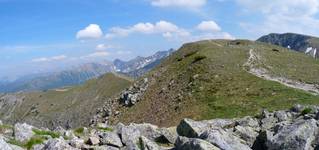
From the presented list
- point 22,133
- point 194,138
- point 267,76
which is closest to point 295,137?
point 194,138

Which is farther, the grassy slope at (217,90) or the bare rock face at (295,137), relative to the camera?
the grassy slope at (217,90)

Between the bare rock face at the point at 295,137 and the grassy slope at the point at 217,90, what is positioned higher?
the bare rock face at the point at 295,137

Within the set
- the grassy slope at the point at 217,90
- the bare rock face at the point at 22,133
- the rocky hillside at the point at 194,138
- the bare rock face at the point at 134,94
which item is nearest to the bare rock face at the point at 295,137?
the rocky hillside at the point at 194,138

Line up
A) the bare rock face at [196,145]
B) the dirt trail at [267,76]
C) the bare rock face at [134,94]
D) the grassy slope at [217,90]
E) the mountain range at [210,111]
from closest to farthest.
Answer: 1. the bare rock face at [196,145]
2. the mountain range at [210,111]
3. the grassy slope at [217,90]
4. the dirt trail at [267,76]
5. the bare rock face at [134,94]

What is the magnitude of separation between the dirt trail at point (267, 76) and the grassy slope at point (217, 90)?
1.84m

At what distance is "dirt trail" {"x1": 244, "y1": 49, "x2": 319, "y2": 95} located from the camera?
6959 cm

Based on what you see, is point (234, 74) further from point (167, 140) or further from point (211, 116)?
point (167, 140)

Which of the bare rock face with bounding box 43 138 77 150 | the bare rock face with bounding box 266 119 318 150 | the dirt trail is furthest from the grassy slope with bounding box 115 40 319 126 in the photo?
the bare rock face with bounding box 43 138 77 150

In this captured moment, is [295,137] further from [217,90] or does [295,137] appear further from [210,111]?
[217,90]

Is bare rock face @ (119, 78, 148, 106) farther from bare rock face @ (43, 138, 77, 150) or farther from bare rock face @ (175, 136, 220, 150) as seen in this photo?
bare rock face @ (175, 136, 220, 150)

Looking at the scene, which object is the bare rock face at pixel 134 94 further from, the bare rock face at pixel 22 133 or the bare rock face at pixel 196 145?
the bare rock face at pixel 196 145

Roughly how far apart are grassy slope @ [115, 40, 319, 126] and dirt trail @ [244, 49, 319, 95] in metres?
1.84

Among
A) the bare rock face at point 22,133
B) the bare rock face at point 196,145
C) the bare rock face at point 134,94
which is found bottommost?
the bare rock face at point 134,94

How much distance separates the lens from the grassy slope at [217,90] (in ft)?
208
